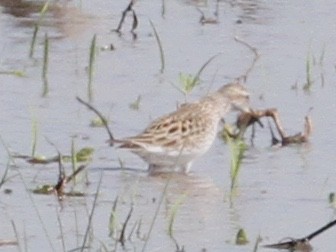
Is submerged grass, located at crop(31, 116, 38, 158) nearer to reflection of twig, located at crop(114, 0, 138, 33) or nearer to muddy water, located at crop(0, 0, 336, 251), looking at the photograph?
muddy water, located at crop(0, 0, 336, 251)

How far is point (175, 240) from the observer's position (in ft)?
23.0

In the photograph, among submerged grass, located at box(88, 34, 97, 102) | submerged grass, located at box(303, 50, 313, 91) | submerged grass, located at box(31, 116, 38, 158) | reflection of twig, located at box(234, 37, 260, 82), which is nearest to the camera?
submerged grass, located at box(31, 116, 38, 158)

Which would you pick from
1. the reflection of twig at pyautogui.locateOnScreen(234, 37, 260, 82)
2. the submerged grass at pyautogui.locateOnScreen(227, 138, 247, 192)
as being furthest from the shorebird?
the reflection of twig at pyautogui.locateOnScreen(234, 37, 260, 82)

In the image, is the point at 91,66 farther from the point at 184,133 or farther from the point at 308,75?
the point at 308,75

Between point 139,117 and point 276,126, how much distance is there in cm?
90

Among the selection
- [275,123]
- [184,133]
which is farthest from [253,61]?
[184,133]

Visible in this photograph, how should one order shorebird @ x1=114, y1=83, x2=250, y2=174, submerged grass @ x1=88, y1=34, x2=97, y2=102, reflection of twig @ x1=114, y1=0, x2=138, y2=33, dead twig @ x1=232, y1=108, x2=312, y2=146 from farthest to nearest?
reflection of twig @ x1=114, y1=0, x2=138, y2=33, submerged grass @ x1=88, y1=34, x2=97, y2=102, dead twig @ x1=232, y1=108, x2=312, y2=146, shorebird @ x1=114, y1=83, x2=250, y2=174

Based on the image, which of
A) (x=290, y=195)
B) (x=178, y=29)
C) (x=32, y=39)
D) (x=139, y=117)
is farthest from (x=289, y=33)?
(x=290, y=195)

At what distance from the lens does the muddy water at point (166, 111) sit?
729 cm

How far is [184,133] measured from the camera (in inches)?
354

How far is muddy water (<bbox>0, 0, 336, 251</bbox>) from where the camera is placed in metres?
7.29

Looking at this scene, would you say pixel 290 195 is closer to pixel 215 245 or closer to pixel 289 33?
pixel 215 245

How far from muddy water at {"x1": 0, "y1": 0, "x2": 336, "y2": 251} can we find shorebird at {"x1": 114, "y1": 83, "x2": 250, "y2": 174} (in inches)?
4.4

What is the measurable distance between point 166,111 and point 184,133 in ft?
2.87
